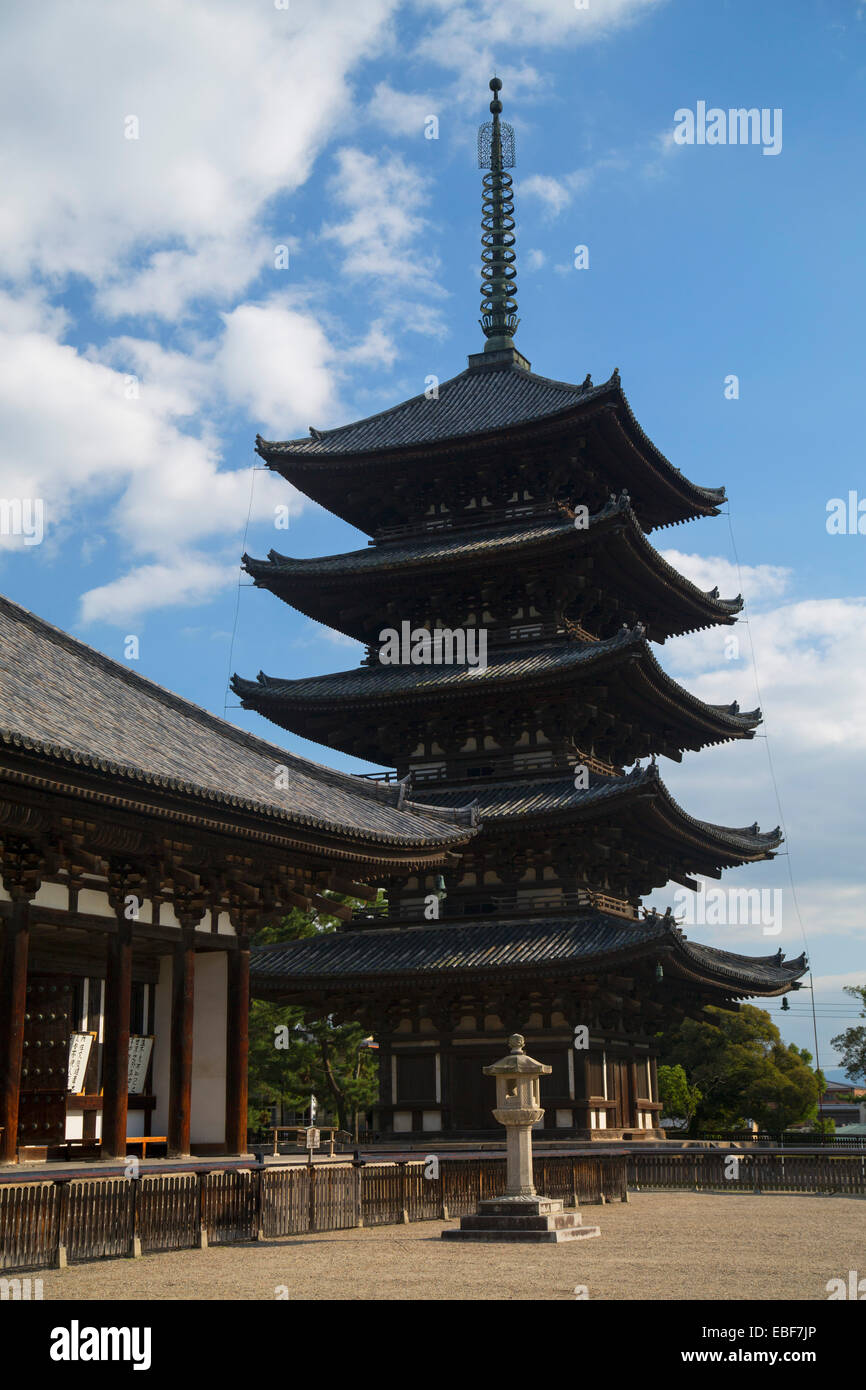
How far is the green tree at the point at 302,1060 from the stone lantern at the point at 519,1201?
3395 centimetres

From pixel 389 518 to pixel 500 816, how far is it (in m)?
12.2

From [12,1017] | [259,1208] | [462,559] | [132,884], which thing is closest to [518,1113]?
[259,1208]

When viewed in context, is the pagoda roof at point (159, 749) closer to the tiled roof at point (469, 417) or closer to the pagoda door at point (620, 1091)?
the pagoda door at point (620, 1091)

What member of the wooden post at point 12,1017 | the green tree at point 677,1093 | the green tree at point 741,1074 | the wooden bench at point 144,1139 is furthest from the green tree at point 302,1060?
the wooden post at point 12,1017

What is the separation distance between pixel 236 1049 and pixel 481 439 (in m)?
22.0

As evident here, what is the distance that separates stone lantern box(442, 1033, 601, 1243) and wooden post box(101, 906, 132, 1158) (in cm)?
518

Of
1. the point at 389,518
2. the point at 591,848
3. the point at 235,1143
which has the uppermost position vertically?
the point at 389,518

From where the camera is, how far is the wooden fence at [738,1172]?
33.1m

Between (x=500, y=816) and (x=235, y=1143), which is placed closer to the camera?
(x=235, y=1143)

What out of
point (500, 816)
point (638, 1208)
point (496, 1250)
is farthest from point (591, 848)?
point (496, 1250)

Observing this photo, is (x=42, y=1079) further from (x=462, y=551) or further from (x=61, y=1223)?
(x=462, y=551)

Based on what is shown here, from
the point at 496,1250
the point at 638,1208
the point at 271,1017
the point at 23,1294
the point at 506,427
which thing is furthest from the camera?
the point at 271,1017

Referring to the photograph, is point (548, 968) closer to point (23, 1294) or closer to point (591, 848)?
point (591, 848)

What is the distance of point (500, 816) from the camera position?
36031 millimetres
